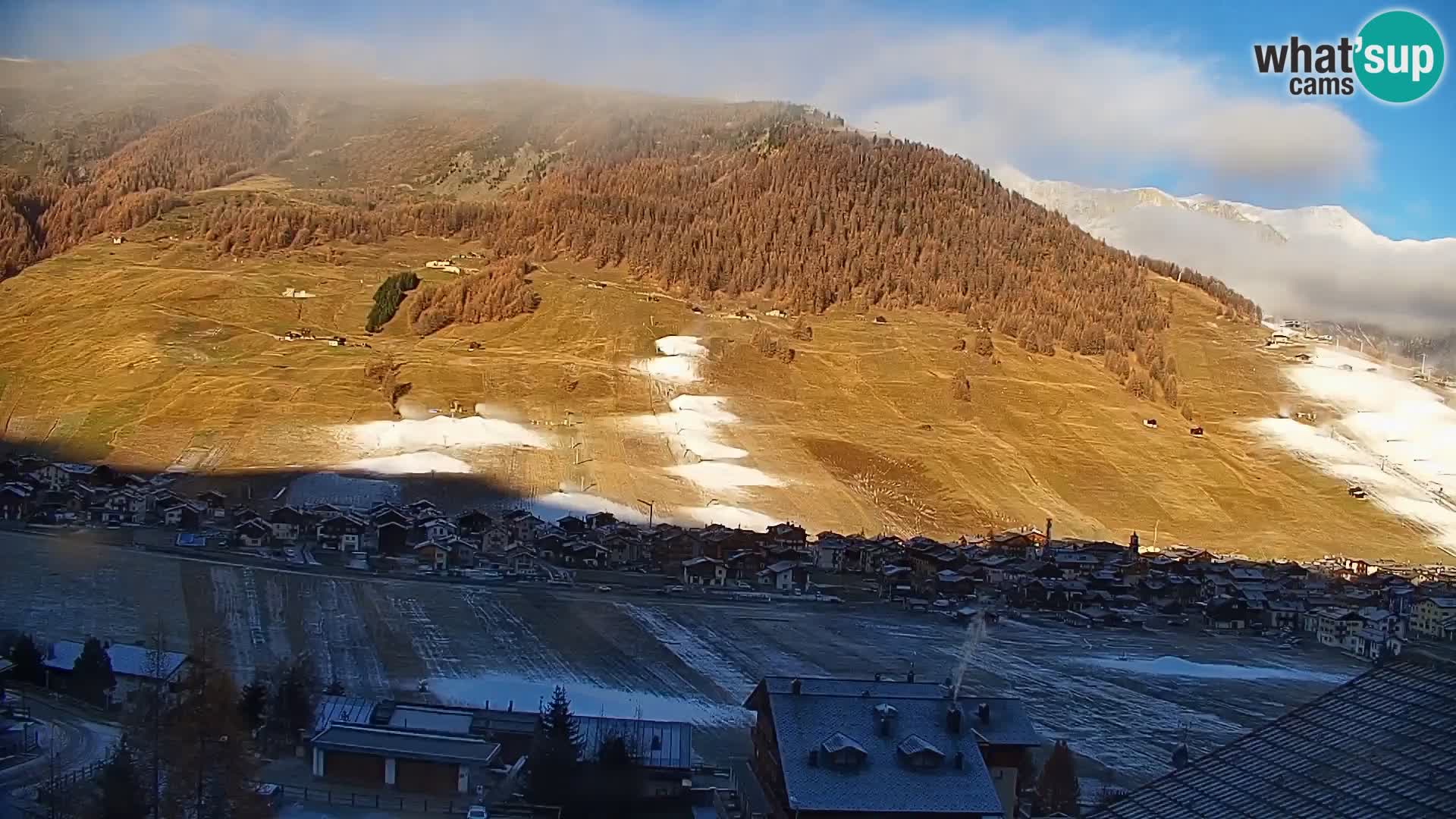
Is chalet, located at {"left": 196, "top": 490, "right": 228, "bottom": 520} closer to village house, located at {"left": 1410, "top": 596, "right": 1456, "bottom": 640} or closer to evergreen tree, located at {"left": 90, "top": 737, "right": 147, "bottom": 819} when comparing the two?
evergreen tree, located at {"left": 90, "top": 737, "right": 147, "bottom": 819}

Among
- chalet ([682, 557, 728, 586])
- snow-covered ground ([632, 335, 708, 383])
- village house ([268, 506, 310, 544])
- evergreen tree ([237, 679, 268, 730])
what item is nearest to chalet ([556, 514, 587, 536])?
chalet ([682, 557, 728, 586])

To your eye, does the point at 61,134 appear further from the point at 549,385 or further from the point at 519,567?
the point at 519,567

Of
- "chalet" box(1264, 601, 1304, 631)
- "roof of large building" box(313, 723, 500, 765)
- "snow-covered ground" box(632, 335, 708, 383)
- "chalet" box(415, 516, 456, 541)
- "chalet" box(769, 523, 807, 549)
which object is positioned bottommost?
"chalet" box(1264, 601, 1304, 631)

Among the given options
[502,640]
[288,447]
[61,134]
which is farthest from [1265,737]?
[61,134]

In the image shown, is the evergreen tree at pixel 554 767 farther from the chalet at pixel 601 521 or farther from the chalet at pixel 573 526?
the chalet at pixel 601 521

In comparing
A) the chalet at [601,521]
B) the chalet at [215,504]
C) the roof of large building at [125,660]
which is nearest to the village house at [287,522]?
the chalet at [215,504]

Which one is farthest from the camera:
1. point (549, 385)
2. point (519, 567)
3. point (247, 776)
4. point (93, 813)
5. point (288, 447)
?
point (549, 385)
